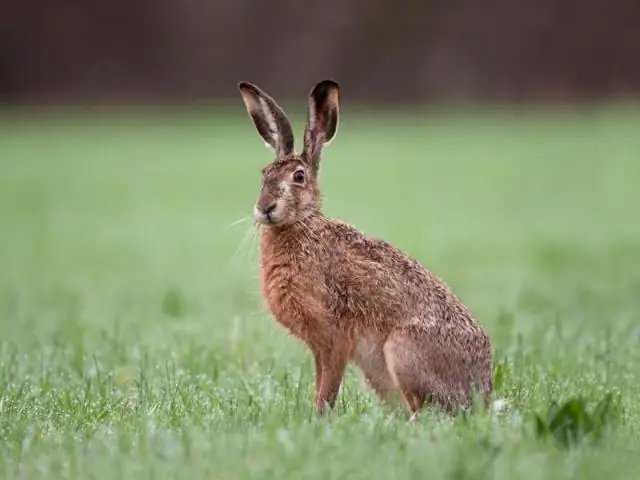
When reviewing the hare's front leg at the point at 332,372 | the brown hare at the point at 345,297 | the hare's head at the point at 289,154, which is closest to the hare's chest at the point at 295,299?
the brown hare at the point at 345,297

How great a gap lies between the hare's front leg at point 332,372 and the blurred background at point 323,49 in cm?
2482

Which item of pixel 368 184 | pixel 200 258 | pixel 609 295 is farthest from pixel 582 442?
pixel 368 184

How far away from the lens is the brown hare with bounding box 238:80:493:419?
5.10m

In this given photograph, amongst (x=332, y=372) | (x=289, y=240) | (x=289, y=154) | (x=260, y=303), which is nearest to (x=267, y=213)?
(x=289, y=240)

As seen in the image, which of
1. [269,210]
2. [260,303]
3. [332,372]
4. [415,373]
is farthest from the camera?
[260,303]

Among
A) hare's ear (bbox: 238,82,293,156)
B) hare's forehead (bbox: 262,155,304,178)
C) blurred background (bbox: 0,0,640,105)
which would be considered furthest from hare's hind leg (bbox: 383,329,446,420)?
blurred background (bbox: 0,0,640,105)

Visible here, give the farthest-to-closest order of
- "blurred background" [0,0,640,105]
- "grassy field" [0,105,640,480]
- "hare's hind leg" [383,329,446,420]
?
"blurred background" [0,0,640,105], "hare's hind leg" [383,329,446,420], "grassy field" [0,105,640,480]

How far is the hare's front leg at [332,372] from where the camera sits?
5266 millimetres

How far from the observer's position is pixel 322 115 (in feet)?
18.2

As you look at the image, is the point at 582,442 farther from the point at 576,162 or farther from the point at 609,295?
the point at 576,162

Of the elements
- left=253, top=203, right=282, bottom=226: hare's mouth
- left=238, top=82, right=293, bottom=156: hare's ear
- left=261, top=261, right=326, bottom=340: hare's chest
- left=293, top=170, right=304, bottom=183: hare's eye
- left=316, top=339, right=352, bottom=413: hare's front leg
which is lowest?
left=316, top=339, right=352, bottom=413: hare's front leg

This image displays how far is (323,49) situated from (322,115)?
25.8 meters

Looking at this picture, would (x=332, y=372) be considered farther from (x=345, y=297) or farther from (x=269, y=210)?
(x=269, y=210)

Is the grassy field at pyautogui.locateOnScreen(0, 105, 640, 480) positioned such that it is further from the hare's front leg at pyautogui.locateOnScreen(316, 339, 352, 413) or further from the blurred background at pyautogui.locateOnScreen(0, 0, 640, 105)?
the blurred background at pyautogui.locateOnScreen(0, 0, 640, 105)
